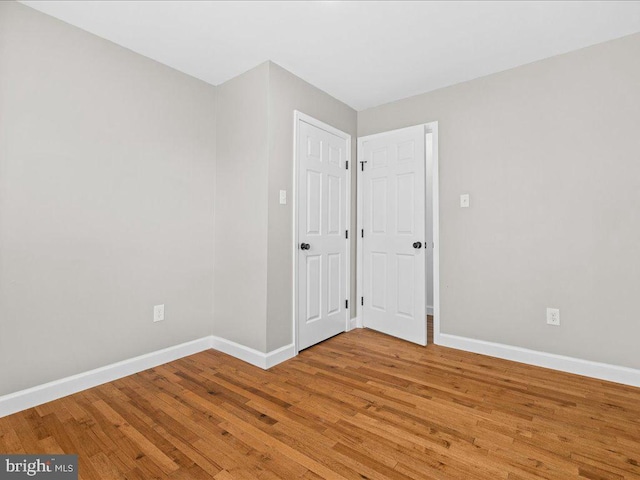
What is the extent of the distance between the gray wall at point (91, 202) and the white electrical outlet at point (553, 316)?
9.63ft

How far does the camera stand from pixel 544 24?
7.38 ft

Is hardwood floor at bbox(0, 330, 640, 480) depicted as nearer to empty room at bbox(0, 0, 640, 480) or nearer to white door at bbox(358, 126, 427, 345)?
empty room at bbox(0, 0, 640, 480)

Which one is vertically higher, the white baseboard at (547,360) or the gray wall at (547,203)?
the gray wall at (547,203)

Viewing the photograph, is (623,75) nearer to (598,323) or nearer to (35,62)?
(598,323)

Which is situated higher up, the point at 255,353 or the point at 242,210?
the point at 242,210

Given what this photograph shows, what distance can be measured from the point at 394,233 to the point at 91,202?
2.63 m

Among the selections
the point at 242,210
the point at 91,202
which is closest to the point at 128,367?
the point at 91,202

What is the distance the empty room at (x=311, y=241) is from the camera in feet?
5.76

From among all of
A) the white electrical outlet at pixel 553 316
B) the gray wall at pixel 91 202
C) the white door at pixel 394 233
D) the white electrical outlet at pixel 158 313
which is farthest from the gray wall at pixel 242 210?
the white electrical outlet at pixel 553 316

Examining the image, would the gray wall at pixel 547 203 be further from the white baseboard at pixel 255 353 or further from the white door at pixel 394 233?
the white baseboard at pixel 255 353

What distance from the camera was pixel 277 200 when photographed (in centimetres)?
277

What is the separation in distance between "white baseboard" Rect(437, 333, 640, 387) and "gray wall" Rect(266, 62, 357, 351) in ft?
5.16

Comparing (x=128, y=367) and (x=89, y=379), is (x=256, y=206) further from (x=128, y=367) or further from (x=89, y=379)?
(x=89, y=379)

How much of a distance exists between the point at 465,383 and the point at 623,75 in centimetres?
251
